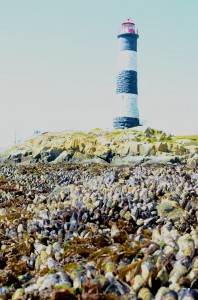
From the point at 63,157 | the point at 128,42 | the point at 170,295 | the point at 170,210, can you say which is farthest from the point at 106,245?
the point at 128,42

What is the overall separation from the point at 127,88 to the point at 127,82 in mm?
699

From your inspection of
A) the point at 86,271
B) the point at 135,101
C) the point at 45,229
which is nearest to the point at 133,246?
the point at 86,271

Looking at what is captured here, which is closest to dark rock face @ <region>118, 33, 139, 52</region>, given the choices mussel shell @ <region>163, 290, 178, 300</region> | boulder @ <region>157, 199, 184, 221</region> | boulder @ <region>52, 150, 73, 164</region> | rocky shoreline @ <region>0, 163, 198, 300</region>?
boulder @ <region>52, 150, 73, 164</region>

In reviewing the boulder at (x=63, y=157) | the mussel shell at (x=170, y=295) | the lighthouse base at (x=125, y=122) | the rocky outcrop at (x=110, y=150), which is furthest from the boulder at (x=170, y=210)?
the lighthouse base at (x=125, y=122)

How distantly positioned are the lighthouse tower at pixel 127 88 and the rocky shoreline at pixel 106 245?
42853 mm

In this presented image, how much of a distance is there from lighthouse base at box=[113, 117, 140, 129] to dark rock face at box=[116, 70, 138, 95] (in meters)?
3.21

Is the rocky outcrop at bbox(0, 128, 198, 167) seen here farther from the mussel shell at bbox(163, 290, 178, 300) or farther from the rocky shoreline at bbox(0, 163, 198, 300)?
the mussel shell at bbox(163, 290, 178, 300)

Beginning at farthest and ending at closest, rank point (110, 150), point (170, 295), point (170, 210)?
point (110, 150)
point (170, 210)
point (170, 295)

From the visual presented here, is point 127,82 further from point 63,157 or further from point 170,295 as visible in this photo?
point 170,295

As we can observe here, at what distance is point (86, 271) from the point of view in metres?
4.60

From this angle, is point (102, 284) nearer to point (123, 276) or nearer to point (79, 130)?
point (123, 276)

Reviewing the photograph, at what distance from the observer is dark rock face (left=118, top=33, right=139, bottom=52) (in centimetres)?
5643

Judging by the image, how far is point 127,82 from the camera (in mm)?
54375

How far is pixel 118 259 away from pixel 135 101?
51.2 m
